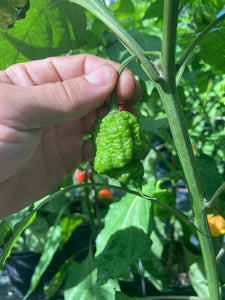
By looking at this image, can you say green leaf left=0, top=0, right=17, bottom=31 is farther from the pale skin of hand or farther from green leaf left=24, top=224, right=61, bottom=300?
green leaf left=24, top=224, right=61, bottom=300

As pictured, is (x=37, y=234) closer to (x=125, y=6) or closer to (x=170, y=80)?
(x=125, y=6)

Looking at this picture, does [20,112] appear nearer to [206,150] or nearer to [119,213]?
[119,213]

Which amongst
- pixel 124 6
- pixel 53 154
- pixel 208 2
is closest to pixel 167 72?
pixel 53 154

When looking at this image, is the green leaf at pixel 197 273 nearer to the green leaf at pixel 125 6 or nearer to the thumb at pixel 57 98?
the thumb at pixel 57 98

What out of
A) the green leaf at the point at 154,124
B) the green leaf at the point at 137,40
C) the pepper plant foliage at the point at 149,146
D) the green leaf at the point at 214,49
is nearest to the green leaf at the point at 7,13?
the pepper plant foliage at the point at 149,146

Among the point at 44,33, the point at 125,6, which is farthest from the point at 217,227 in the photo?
the point at 125,6

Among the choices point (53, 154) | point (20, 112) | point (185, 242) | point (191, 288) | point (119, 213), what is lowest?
point (191, 288)
